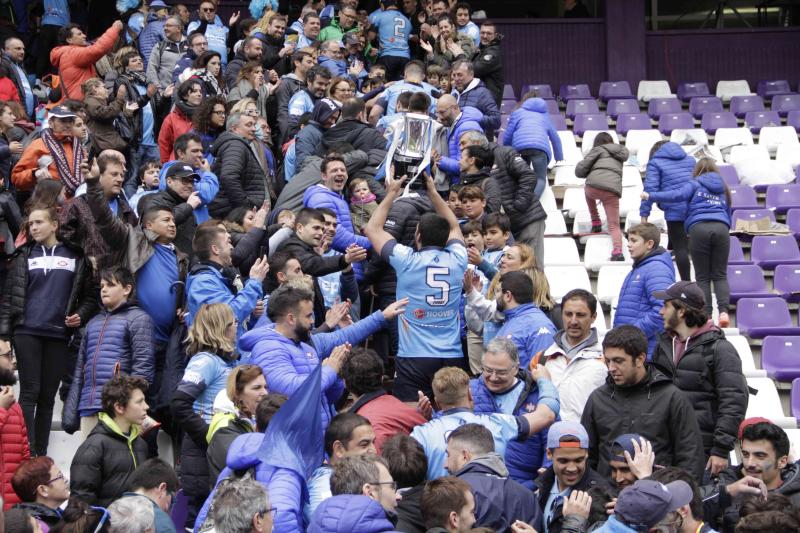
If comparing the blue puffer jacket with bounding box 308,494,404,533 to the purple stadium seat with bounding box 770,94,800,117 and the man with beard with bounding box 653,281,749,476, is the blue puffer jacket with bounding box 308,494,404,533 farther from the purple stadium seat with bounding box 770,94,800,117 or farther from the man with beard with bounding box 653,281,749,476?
the purple stadium seat with bounding box 770,94,800,117

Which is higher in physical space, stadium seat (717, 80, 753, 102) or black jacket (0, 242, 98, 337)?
stadium seat (717, 80, 753, 102)

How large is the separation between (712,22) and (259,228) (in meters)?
17.0

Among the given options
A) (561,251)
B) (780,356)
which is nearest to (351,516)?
(780,356)


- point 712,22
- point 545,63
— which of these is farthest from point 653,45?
point 712,22

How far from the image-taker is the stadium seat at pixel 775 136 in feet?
49.9

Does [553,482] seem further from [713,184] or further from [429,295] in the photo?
[713,184]

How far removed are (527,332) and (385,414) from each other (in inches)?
54.9

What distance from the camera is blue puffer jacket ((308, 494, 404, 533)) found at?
196 inches

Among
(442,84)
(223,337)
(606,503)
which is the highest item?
(442,84)

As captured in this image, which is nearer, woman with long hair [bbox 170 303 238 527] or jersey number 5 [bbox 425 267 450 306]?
woman with long hair [bbox 170 303 238 527]

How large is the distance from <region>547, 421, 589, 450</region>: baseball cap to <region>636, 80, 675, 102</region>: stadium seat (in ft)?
40.8

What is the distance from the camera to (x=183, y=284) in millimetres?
8609

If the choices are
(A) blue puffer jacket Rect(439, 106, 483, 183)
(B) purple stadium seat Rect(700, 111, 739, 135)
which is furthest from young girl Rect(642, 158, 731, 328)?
(B) purple stadium seat Rect(700, 111, 739, 135)

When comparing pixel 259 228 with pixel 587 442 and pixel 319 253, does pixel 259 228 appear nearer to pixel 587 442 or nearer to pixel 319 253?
pixel 319 253
